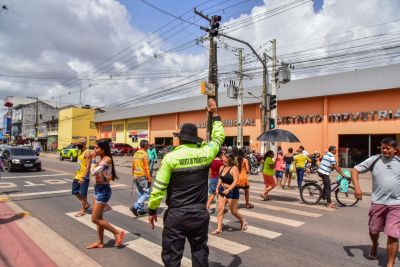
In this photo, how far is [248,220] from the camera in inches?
302

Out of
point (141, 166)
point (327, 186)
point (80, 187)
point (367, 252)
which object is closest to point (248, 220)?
point (367, 252)

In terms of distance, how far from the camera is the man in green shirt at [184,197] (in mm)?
3186

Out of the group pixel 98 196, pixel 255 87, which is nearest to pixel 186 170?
pixel 98 196

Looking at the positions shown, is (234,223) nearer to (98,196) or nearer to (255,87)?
(98,196)

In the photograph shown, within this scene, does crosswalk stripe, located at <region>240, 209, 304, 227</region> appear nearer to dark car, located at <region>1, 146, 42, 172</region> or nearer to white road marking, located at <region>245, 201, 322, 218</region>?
white road marking, located at <region>245, 201, 322, 218</region>

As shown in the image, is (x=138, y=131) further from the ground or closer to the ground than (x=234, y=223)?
further from the ground

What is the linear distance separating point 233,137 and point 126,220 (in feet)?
75.6

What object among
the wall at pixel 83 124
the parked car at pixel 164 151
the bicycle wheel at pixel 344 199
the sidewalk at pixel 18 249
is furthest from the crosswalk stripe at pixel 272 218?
the wall at pixel 83 124

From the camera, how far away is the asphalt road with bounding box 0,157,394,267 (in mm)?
5055

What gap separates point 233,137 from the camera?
30.1 m

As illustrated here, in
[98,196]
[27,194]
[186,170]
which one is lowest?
[27,194]

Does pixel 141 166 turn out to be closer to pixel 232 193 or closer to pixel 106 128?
pixel 232 193

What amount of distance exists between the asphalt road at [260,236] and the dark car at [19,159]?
9439 millimetres

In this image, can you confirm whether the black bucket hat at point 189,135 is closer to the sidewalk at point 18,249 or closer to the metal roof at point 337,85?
the sidewalk at point 18,249
